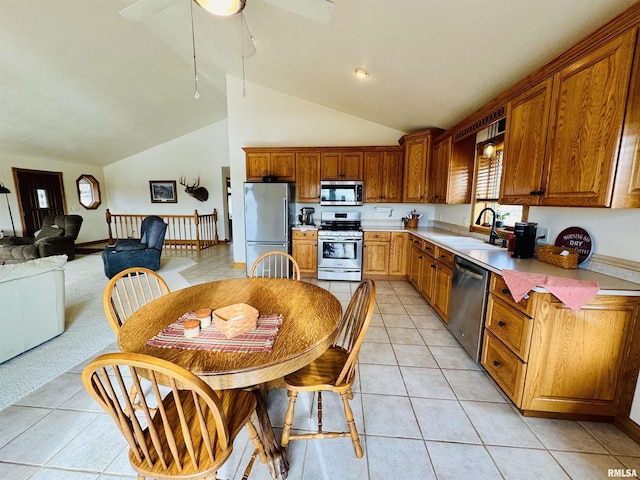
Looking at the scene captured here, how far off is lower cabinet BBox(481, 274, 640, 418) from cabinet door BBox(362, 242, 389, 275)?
8.42ft

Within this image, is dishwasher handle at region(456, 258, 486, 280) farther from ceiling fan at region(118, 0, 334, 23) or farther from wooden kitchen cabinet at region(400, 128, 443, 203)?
ceiling fan at region(118, 0, 334, 23)

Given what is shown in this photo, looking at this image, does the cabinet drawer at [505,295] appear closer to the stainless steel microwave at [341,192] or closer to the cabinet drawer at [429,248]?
the cabinet drawer at [429,248]

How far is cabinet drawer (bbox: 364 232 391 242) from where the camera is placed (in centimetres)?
418

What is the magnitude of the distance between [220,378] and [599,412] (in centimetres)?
223

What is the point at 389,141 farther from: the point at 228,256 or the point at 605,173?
the point at 228,256

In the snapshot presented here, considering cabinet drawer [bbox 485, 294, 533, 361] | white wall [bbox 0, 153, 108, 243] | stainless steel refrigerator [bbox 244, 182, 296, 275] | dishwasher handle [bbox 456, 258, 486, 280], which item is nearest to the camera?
cabinet drawer [bbox 485, 294, 533, 361]

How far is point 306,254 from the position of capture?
4414mm

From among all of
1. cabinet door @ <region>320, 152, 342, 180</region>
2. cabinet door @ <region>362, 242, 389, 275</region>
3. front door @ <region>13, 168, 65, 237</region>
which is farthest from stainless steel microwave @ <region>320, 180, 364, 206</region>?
front door @ <region>13, 168, 65, 237</region>

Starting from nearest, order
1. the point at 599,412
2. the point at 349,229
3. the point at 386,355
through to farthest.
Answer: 1. the point at 599,412
2. the point at 386,355
3. the point at 349,229

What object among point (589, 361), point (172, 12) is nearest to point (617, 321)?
point (589, 361)

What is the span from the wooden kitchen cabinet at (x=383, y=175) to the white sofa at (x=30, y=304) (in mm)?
4032

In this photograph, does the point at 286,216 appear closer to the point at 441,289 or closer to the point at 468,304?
the point at 441,289

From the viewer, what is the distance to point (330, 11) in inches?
70.1

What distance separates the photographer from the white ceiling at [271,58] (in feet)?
6.13
